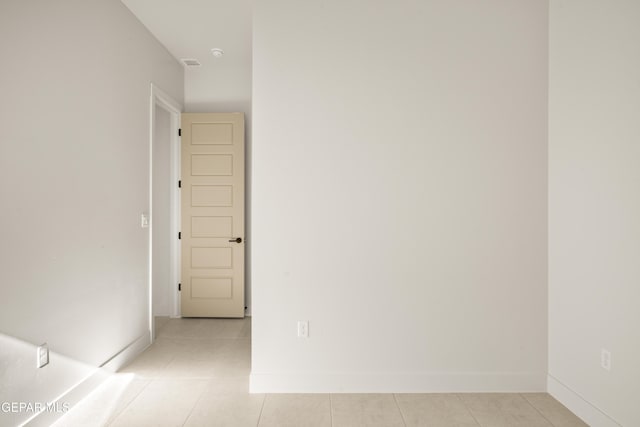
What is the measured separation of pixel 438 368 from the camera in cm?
244

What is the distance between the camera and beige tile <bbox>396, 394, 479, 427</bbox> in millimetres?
2076

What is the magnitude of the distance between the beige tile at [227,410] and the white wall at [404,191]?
0.69 feet

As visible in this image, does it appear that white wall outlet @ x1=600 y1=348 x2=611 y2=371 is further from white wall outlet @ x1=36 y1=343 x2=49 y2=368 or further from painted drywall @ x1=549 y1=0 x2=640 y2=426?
white wall outlet @ x1=36 y1=343 x2=49 y2=368

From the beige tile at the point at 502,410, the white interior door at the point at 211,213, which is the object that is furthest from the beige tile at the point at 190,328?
the beige tile at the point at 502,410

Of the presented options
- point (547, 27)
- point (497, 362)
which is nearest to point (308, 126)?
point (547, 27)

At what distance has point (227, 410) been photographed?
7.16 feet

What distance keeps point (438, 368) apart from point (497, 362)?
0.41 metres

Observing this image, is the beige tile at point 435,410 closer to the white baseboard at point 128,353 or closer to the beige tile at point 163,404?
the beige tile at point 163,404

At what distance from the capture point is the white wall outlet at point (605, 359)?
1962 mm

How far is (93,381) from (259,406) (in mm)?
1204

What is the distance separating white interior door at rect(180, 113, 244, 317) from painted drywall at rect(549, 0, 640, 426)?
9.76ft

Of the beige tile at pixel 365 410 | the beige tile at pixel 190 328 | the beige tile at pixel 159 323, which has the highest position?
the beige tile at pixel 190 328

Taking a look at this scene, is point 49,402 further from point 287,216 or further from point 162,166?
point 162,166

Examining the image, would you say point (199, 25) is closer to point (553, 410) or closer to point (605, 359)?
point (605, 359)
